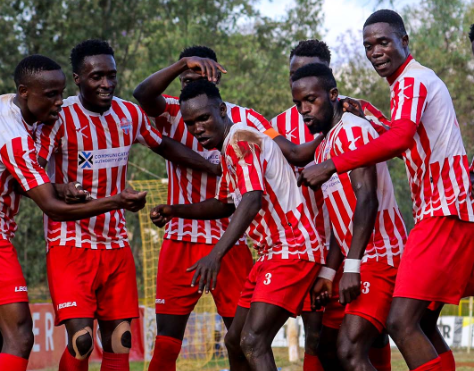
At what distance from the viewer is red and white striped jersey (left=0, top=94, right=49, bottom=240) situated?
5.89 meters

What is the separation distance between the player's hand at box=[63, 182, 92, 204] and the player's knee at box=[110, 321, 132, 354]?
1.28 metres

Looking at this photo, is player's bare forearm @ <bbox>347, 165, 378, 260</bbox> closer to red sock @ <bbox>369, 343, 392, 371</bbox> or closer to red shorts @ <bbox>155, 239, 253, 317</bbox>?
red sock @ <bbox>369, 343, 392, 371</bbox>

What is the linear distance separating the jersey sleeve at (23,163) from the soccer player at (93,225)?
12.7 inches

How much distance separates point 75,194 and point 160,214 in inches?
30.8

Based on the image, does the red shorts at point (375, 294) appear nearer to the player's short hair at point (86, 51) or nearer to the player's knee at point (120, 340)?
the player's knee at point (120, 340)

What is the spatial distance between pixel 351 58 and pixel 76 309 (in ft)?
96.8

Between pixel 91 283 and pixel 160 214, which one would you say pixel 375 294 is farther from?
pixel 91 283

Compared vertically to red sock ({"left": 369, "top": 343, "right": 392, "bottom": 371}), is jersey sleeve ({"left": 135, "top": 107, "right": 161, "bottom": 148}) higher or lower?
higher

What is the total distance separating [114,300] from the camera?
6.50m

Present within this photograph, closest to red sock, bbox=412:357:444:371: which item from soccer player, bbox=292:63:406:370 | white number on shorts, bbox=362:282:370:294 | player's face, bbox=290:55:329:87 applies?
soccer player, bbox=292:63:406:370

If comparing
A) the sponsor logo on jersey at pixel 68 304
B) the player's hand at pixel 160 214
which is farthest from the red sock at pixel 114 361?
the player's hand at pixel 160 214

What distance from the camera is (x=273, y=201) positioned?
5.85 m

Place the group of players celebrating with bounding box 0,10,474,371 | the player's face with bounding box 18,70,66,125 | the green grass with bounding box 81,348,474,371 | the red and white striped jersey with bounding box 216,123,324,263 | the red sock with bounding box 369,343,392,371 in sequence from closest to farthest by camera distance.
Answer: the group of players celebrating with bounding box 0,10,474,371 → the red and white striped jersey with bounding box 216,123,324,263 → the player's face with bounding box 18,70,66,125 → the red sock with bounding box 369,343,392,371 → the green grass with bounding box 81,348,474,371

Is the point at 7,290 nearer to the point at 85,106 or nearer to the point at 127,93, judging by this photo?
the point at 85,106
